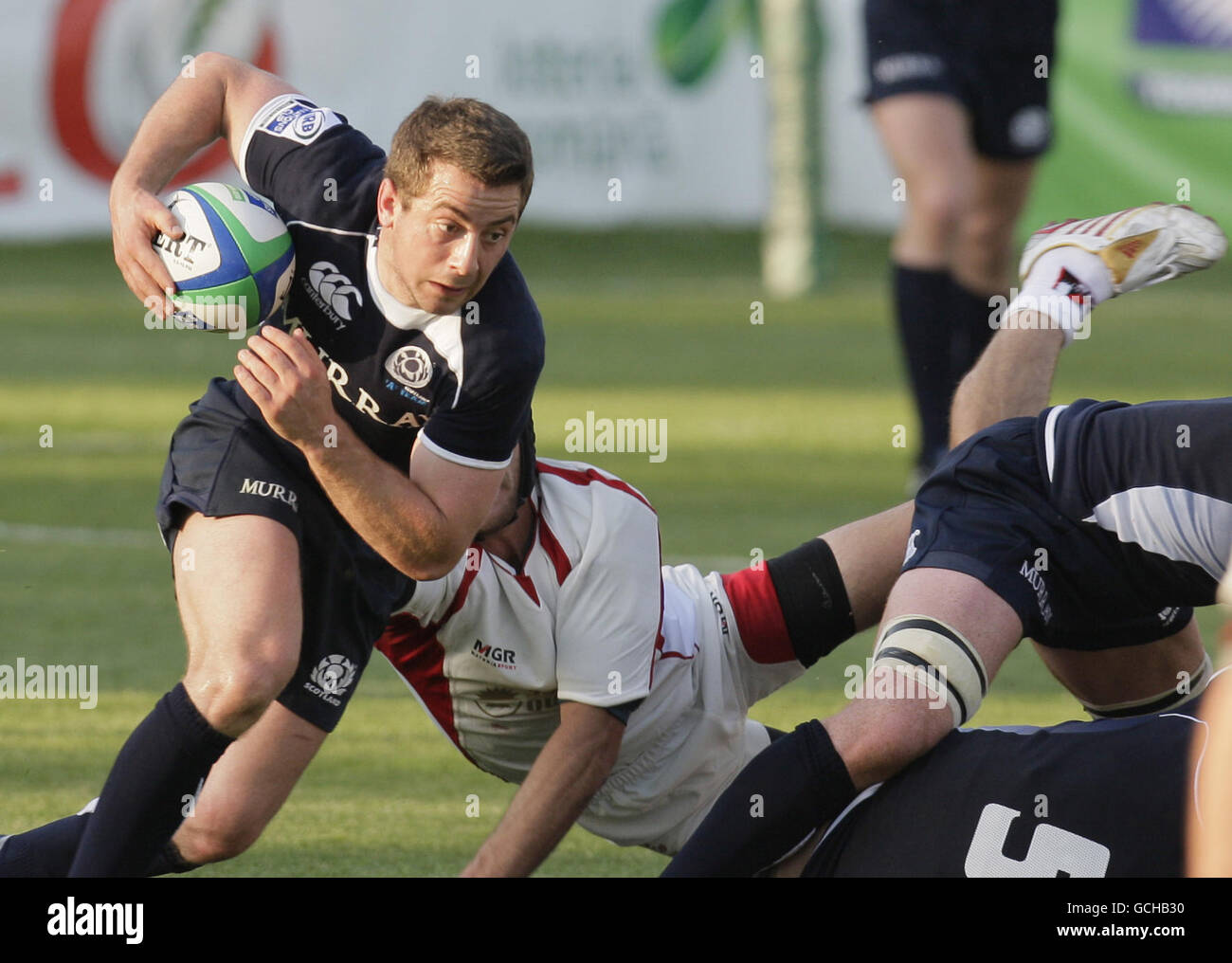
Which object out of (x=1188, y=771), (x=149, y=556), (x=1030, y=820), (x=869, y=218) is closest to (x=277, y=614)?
(x=1030, y=820)

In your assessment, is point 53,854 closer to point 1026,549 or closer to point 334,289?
point 334,289

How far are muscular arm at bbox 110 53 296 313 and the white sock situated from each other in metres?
1.71

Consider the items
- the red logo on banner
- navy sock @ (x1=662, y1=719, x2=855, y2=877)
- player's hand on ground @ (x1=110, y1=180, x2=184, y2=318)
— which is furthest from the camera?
the red logo on banner

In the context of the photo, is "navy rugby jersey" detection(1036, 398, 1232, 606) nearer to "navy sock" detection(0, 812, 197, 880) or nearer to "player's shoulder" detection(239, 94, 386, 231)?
"player's shoulder" detection(239, 94, 386, 231)

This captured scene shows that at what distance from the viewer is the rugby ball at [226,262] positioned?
12.2 ft

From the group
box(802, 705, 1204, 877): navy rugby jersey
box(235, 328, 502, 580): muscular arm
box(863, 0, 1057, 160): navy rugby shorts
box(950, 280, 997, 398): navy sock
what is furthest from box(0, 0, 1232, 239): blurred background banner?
box(802, 705, 1204, 877): navy rugby jersey

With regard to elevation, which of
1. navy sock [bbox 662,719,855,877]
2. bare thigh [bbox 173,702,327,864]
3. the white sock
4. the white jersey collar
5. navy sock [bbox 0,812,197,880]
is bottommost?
navy sock [bbox 0,812,197,880]

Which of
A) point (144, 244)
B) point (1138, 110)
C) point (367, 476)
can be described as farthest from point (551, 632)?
point (1138, 110)

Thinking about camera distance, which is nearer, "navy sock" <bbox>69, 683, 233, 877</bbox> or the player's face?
"navy sock" <bbox>69, 683, 233, 877</bbox>

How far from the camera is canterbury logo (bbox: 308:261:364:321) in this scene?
387 centimetres

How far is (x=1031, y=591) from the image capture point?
3541 millimetres

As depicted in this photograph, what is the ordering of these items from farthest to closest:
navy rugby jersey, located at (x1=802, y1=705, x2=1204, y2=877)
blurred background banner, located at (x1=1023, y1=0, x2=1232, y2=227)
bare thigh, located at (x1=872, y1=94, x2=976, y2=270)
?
1. blurred background banner, located at (x1=1023, y1=0, x2=1232, y2=227)
2. bare thigh, located at (x1=872, y1=94, x2=976, y2=270)
3. navy rugby jersey, located at (x1=802, y1=705, x2=1204, y2=877)
